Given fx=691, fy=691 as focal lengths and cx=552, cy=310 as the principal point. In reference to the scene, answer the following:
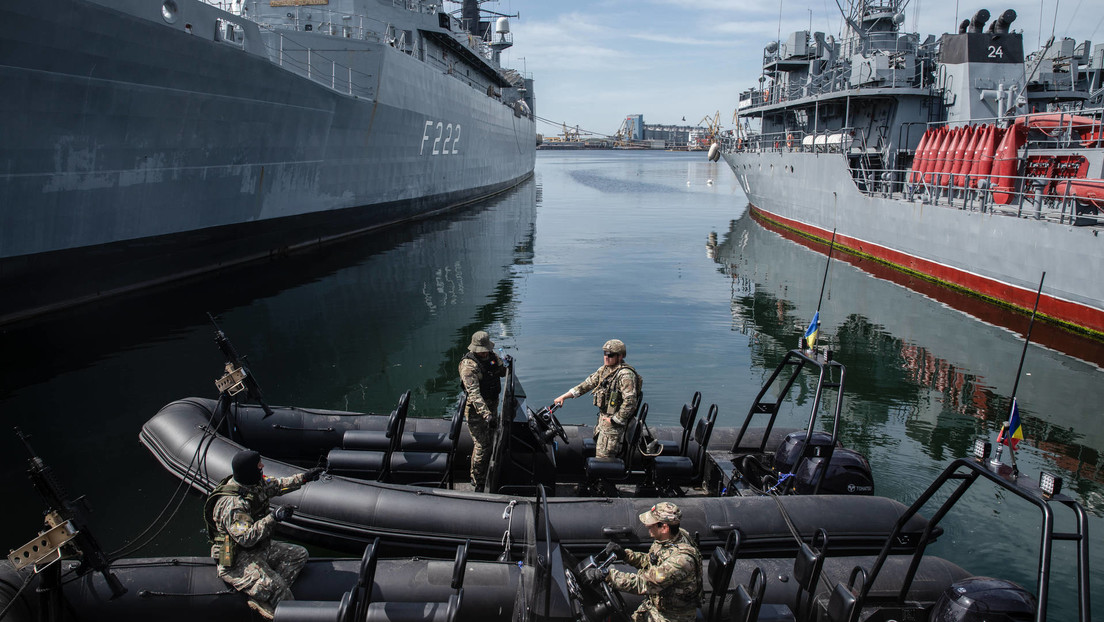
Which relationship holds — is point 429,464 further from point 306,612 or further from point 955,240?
point 955,240

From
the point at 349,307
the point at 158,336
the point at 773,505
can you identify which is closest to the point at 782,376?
the point at 773,505

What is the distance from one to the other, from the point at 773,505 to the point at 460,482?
3.18 metres

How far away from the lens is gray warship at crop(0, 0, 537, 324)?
12383mm

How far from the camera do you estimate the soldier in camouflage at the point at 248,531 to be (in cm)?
441

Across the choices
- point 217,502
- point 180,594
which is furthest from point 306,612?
point 180,594

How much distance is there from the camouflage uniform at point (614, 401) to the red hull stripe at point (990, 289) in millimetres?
12850

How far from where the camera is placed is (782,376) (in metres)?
12.3

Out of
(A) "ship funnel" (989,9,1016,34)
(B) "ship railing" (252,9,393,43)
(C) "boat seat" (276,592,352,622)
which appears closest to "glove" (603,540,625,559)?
(C) "boat seat" (276,592,352,622)

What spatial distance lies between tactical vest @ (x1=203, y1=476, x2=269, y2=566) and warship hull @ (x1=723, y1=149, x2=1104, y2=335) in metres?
8.81

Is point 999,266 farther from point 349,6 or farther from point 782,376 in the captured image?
point 349,6

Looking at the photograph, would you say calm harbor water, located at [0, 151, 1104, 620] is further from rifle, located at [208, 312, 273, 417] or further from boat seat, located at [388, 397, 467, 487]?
boat seat, located at [388, 397, 467, 487]

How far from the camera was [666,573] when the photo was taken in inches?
153

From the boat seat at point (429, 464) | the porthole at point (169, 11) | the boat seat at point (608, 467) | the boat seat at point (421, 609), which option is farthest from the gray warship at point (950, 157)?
the porthole at point (169, 11)

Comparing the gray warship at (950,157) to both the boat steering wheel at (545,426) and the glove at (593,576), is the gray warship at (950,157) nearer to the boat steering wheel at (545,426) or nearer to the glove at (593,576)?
the boat steering wheel at (545,426)
